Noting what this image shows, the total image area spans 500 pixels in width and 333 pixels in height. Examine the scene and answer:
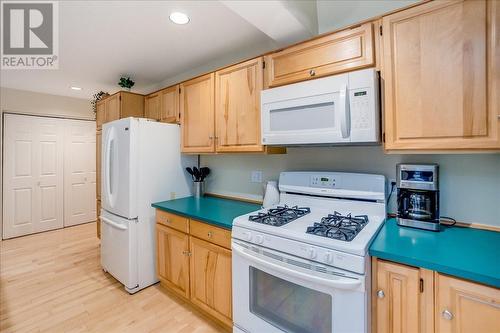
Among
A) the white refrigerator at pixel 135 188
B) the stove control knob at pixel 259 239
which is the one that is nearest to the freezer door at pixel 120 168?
the white refrigerator at pixel 135 188

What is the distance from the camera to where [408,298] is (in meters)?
1.11

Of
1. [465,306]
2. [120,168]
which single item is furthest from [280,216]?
[120,168]

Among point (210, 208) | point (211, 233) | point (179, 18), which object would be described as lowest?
point (211, 233)

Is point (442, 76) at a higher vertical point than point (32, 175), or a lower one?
higher

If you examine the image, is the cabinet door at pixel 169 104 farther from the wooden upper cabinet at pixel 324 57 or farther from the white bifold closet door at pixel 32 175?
the white bifold closet door at pixel 32 175

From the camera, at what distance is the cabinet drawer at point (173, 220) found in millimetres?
2031

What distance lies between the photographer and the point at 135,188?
2256 mm

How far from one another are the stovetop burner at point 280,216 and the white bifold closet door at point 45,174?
14.5 ft

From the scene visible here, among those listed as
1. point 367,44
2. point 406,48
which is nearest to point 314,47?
point 367,44

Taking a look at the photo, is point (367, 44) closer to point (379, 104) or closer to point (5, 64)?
point (379, 104)

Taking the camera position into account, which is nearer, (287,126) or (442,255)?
A: (442,255)

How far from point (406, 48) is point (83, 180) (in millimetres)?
5360

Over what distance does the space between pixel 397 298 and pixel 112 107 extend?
345 centimetres

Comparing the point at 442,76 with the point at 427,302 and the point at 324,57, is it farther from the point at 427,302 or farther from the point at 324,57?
the point at 427,302
